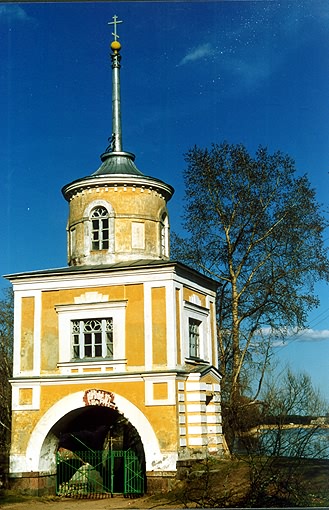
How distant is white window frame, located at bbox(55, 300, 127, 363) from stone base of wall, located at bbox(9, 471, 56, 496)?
10.7 ft

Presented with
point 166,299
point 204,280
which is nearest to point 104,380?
point 166,299

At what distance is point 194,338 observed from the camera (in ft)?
74.5

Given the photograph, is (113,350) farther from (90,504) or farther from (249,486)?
(249,486)

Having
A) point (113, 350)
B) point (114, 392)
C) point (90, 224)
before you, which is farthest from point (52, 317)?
point (90, 224)

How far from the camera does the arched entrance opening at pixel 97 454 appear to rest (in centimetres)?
2088

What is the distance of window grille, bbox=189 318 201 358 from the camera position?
22.4m

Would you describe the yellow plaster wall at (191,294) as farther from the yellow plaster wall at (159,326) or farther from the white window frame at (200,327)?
the yellow plaster wall at (159,326)

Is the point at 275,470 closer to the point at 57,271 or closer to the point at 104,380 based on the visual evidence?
the point at 104,380

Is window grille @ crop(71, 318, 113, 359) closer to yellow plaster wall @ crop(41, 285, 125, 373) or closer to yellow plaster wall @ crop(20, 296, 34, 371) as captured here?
yellow plaster wall @ crop(41, 285, 125, 373)

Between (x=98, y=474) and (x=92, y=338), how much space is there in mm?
4754

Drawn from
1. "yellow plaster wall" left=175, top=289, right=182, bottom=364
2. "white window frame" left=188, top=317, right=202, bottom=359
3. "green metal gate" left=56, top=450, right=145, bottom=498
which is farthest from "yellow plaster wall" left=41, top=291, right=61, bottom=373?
"white window frame" left=188, top=317, right=202, bottom=359

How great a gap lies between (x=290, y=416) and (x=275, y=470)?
4.32ft

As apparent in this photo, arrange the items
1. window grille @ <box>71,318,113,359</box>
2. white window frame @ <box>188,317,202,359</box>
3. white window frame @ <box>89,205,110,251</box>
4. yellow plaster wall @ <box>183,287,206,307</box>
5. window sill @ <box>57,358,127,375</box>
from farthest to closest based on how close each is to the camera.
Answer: white window frame @ <box>89,205,110,251</box>
white window frame @ <box>188,317,202,359</box>
yellow plaster wall @ <box>183,287,206,307</box>
window grille @ <box>71,318,113,359</box>
window sill @ <box>57,358,127,375</box>

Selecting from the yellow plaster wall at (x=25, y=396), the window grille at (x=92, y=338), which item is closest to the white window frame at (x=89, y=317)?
the window grille at (x=92, y=338)
